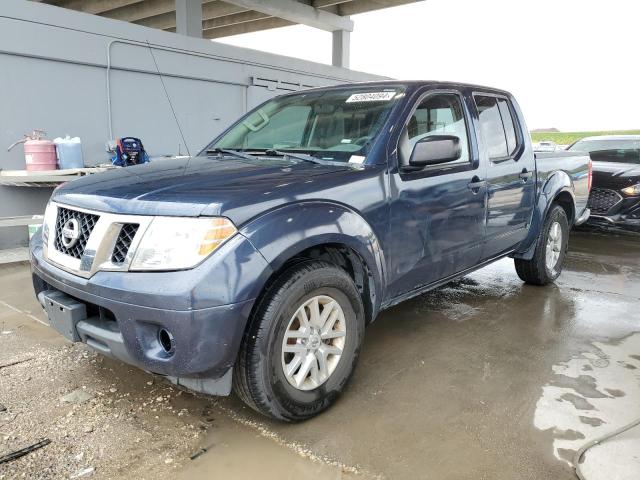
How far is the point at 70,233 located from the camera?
252 centimetres

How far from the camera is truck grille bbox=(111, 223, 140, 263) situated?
229 cm

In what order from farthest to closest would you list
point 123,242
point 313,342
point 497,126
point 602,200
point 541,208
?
point 602,200 < point 541,208 < point 497,126 < point 313,342 < point 123,242

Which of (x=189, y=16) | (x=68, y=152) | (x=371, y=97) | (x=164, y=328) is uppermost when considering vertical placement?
(x=189, y=16)

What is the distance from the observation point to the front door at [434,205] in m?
3.05

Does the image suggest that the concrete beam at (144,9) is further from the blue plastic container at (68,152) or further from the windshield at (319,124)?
the windshield at (319,124)

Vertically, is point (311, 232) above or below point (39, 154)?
below

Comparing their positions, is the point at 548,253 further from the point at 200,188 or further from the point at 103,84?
the point at 103,84

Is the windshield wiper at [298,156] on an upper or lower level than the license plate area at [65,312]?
upper

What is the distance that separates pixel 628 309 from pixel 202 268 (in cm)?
415

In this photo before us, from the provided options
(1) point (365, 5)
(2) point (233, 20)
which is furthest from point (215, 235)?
(2) point (233, 20)

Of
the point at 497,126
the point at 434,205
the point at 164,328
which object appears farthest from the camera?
the point at 497,126

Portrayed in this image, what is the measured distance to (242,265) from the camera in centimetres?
219

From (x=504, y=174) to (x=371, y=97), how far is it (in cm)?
137

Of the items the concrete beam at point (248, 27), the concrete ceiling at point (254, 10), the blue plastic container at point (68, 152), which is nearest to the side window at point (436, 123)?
the blue plastic container at point (68, 152)
